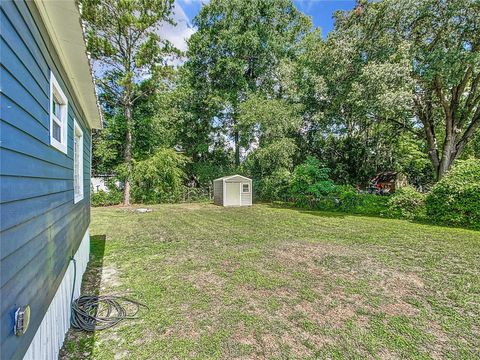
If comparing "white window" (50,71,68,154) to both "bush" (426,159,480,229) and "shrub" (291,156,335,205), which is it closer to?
"bush" (426,159,480,229)

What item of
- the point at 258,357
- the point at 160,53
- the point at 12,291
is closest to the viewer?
the point at 12,291

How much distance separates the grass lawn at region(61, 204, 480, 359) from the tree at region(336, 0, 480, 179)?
6122 millimetres

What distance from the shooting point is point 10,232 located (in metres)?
1.32

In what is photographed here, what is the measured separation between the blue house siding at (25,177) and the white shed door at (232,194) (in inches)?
508

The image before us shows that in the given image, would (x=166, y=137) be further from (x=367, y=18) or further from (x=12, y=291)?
(x=12, y=291)

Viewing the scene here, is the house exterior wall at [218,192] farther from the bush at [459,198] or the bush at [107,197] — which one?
the bush at [459,198]

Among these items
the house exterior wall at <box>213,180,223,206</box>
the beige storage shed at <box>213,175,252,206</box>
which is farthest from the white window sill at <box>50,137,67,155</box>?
the house exterior wall at <box>213,180,223,206</box>

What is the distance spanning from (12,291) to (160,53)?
1724cm

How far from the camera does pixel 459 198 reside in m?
8.90

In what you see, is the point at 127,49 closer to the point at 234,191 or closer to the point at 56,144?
the point at 234,191

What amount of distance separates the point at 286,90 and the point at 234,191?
741cm

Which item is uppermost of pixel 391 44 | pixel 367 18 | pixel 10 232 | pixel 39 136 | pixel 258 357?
pixel 367 18

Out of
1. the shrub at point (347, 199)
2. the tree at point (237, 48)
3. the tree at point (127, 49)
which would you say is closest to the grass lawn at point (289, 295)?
the shrub at point (347, 199)

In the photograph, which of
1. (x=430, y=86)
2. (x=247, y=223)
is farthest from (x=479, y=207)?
(x=247, y=223)
